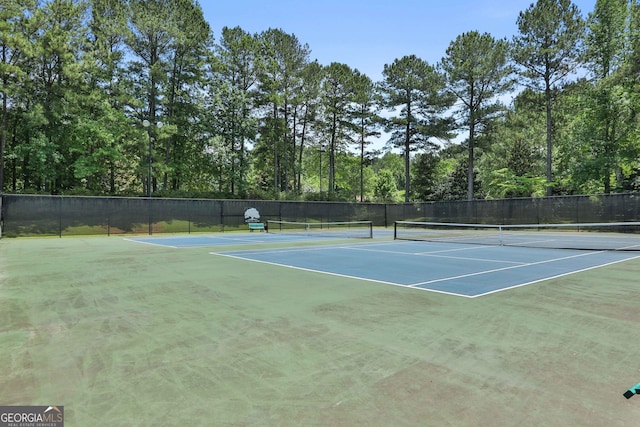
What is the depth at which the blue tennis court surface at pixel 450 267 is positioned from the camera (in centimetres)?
623

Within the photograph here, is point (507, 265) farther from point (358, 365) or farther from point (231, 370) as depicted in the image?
point (231, 370)

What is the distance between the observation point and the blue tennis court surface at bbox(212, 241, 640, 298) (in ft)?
20.5

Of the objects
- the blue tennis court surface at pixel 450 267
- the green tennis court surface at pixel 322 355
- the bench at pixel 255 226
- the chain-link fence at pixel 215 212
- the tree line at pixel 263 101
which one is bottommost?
the blue tennis court surface at pixel 450 267

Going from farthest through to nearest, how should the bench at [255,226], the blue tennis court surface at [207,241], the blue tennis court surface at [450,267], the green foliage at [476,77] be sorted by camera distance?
the green foliage at [476,77]
the bench at [255,226]
the blue tennis court surface at [207,241]
the blue tennis court surface at [450,267]

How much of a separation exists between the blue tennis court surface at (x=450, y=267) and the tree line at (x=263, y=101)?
2254cm

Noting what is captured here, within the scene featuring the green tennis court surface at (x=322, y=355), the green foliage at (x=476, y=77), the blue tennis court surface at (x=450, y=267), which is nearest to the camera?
the green tennis court surface at (x=322, y=355)

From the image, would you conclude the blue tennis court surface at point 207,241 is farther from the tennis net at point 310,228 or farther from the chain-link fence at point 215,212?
the tennis net at point 310,228

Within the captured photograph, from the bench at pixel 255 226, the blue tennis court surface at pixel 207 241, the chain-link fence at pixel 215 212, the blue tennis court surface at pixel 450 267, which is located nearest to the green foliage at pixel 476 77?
the chain-link fence at pixel 215 212

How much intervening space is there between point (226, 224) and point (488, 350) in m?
22.4

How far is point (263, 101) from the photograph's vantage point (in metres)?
36.8

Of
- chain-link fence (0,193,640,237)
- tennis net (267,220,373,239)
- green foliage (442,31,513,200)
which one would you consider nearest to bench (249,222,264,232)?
tennis net (267,220,373,239)

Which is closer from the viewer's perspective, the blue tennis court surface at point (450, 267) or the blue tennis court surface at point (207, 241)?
the blue tennis court surface at point (450, 267)

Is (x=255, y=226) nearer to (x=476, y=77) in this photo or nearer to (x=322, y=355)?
(x=322, y=355)

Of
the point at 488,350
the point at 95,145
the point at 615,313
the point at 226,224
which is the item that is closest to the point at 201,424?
the point at 488,350
